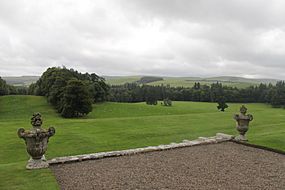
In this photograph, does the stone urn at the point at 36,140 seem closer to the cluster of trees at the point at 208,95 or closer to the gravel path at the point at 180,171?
the gravel path at the point at 180,171

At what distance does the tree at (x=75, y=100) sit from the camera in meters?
41.2

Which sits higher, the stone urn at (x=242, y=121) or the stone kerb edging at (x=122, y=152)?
the stone urn at (x=242, y=121)

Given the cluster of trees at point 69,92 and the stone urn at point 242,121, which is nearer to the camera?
the stone urn at point 242,121

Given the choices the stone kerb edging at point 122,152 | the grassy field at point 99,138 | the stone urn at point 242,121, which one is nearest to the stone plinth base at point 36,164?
the grassy field at point 99,138

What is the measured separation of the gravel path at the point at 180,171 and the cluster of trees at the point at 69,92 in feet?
100

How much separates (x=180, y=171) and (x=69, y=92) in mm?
33915

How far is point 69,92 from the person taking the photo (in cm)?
4119

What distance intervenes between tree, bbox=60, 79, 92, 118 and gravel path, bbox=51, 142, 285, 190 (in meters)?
30.4

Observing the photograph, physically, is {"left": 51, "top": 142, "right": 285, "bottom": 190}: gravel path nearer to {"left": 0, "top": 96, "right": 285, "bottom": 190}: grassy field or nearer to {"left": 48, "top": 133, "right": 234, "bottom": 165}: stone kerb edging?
{"left": 48, "top": 133, "right": 234, "bottom": 165}: stone kerb edging

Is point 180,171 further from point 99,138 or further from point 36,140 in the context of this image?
point 99,138

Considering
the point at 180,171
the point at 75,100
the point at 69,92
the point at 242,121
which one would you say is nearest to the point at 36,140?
the point at 180,171

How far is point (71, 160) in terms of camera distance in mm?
10914

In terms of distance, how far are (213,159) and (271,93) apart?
6806 centimetres

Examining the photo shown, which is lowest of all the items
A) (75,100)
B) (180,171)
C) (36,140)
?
(180,171)
